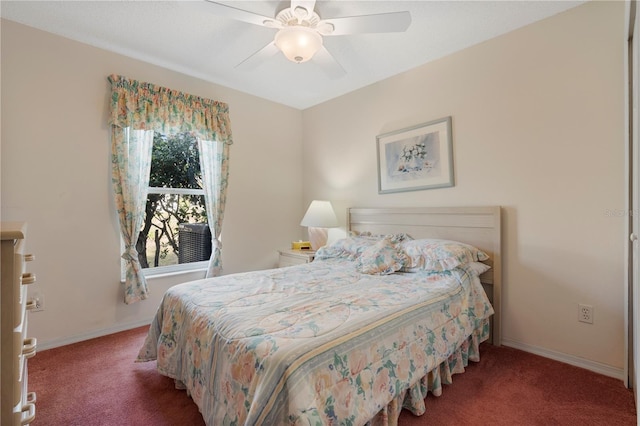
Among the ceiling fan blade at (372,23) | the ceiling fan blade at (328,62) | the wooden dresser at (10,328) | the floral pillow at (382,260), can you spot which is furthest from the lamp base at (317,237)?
the wooden dresser at (10,328)

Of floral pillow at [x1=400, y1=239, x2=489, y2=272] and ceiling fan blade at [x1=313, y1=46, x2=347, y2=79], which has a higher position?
ceiling fan blade at [x1=313, y1=46, x2=347, y2=79]

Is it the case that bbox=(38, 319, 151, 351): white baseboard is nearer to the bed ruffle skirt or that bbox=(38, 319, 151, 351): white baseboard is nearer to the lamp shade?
the lamp shade

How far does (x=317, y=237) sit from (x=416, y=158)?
1.52 m

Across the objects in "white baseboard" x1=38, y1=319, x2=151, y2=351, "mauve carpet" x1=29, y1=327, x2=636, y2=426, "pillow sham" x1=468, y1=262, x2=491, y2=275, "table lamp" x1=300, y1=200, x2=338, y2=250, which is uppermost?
"table lamp" x1=300, y1=200, x2=338, y2=250

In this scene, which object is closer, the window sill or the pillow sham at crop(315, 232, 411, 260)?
the pillow sham at crop(315, 232, 411, 260)

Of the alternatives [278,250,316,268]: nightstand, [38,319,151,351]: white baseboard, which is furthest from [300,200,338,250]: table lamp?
[38,319,151,351]: white baseboard

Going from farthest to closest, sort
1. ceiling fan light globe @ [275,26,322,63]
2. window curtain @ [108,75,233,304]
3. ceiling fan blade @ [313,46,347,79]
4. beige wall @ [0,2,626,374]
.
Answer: window curtain @ [108,75,233,304]
ceiling fan blade @ [313,46,347,79]
beige wall @ [0,2,626,374]
ceiling fan light globe @ [275,26,322,63]

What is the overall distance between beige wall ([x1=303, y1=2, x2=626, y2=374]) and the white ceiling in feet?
0.81

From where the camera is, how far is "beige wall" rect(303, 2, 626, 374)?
6.43ft

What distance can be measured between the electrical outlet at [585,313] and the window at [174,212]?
3391 mm

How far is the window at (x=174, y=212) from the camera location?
9.96 ft

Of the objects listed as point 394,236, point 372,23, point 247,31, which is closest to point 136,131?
point 247,31

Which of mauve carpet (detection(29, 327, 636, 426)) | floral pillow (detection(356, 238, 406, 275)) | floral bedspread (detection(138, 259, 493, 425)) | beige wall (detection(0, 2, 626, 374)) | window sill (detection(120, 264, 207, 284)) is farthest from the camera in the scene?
window sill (detection(120, 264, 207, 284))

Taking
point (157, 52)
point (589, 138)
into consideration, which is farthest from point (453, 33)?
point (157, 52)
